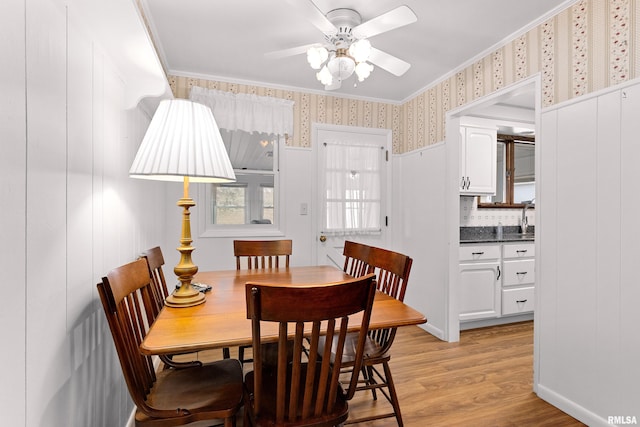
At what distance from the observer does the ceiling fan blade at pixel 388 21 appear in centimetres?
145

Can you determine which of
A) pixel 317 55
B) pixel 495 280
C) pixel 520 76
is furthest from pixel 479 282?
pixel 317 55

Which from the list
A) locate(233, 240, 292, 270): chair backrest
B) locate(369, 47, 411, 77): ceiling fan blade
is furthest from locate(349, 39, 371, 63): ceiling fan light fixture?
locate(233, 240, 292, 270): chair backrest

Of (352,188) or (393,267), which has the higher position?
(352,188)

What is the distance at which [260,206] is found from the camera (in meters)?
3.12

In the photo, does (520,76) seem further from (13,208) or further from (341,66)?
(13,208)

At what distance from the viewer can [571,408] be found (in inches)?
72.1

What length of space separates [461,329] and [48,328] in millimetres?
3257

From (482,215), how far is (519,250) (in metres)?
0.63

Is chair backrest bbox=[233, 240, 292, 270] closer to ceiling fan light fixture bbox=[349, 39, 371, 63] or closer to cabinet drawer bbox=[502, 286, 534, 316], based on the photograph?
ceiling fan light fixture bbox=[349, 39, 371, 63]

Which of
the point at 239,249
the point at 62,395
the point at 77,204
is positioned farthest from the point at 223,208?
the point at 62,395

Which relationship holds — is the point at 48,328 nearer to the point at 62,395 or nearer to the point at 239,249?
the point at 62,395

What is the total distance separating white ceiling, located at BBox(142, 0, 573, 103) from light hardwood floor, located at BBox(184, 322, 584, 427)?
7.52 ft

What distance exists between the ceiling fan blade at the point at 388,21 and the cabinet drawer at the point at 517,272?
265 centimetres

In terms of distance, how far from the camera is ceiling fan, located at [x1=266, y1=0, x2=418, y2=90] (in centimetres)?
151
